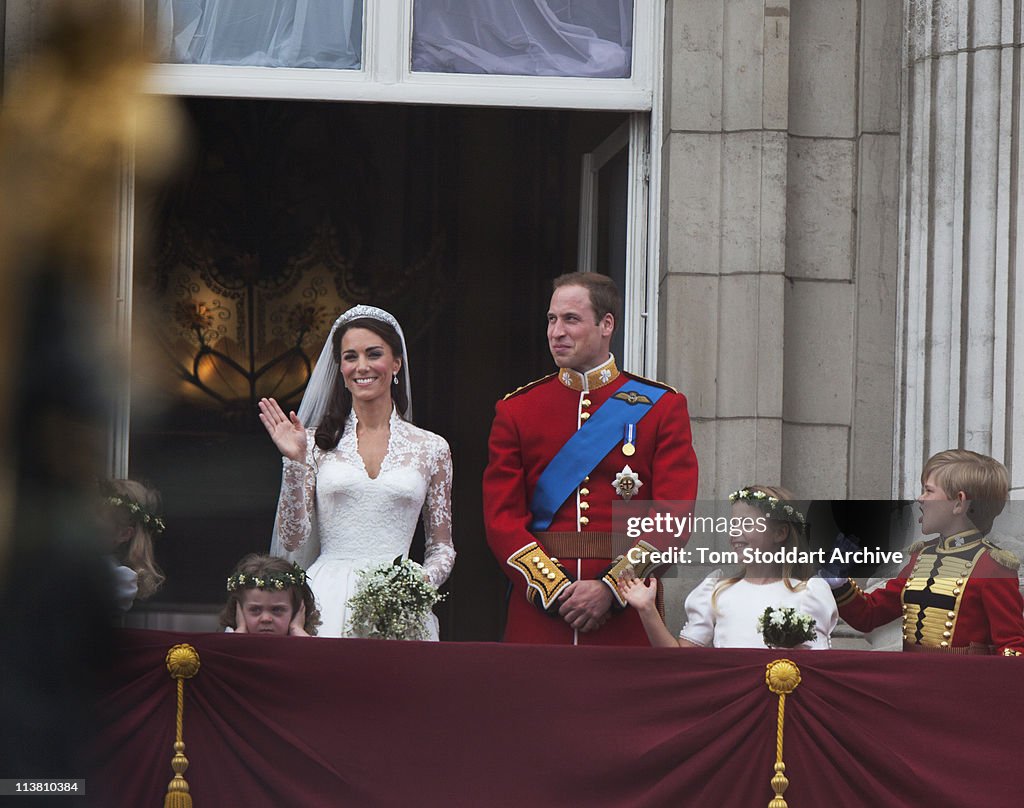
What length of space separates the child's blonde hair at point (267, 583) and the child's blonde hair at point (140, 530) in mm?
214

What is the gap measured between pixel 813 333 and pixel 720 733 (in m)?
2.80

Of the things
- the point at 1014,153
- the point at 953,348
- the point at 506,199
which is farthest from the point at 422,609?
the point at 506,199

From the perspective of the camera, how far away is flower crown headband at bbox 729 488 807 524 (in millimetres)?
4723

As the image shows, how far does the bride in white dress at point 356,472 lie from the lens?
5.23 metres

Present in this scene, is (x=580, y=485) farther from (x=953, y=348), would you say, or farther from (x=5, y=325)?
(x=5, y=325)

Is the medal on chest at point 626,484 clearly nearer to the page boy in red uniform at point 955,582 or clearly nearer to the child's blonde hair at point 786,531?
the child's blonde hair at point 786,531

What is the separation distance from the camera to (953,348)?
638cm

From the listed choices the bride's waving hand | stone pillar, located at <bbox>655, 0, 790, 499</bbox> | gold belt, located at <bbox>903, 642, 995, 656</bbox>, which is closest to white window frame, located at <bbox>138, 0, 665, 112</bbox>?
Result: stone pillar, located at <bbox>655, 0, 790, 499</bbox>

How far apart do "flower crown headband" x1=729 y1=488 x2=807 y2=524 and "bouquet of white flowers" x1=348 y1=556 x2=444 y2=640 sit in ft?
3.19

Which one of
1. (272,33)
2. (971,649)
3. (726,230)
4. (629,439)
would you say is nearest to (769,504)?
(629,439)

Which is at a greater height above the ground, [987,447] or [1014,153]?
[1014,153]

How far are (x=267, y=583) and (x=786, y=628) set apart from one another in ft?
4.88

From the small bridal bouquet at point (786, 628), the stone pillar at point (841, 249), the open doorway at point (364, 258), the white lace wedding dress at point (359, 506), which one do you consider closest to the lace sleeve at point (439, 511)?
the white lace wedding dress at point (359, 506)

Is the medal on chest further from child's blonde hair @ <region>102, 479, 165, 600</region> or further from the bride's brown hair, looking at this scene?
child's blonde hair @ <region>102, 479, 165, 600</region>
